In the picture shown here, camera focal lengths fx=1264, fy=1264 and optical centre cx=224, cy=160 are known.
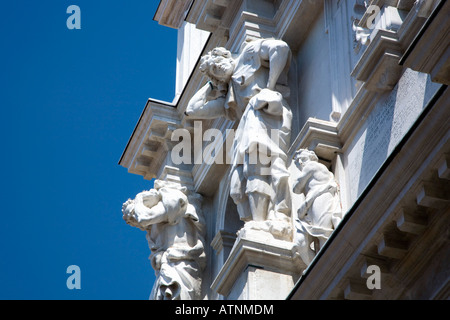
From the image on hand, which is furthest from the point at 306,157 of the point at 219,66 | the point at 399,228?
the point at 399,228

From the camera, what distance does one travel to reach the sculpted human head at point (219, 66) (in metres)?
17.4

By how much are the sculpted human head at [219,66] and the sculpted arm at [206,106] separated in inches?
11.7

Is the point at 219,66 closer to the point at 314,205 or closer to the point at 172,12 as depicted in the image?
the point at 314,205

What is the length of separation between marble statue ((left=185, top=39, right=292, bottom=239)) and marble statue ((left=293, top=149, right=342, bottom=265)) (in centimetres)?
75

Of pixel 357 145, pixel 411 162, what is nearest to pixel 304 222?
pixel 357 145

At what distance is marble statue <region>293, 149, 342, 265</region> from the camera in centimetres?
1416

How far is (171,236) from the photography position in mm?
18703

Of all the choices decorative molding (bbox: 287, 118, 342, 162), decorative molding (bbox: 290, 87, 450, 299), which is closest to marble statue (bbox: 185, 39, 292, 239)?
decorative molding (bbox: 287, 118, 342, 162)

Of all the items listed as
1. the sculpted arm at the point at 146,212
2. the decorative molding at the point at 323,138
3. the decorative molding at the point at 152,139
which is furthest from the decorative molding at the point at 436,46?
the decorative molding at the point at 152,139

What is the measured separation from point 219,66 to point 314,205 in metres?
3.74

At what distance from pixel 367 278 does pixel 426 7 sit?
Result: 3194mm

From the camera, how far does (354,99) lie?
14.8 m

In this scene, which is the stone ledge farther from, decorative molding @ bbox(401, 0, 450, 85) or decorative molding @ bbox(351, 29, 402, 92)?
decorative molding @ bbox(401, 0, 450, 85)
